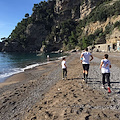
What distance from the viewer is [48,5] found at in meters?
120

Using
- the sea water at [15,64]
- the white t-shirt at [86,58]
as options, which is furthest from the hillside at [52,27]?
the white t-shirt at [86,58]

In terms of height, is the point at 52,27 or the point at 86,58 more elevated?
the point at 52,27

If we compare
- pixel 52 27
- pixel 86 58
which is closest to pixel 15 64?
pixel 86 58

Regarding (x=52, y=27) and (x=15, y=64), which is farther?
(x=52, y=27)

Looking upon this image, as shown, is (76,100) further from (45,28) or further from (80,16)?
(45,28)

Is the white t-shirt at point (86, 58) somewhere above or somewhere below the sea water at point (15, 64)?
above

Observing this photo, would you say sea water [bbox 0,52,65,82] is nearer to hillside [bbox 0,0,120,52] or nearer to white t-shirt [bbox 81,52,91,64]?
white t-shirt [bbox 81,52,91,64]

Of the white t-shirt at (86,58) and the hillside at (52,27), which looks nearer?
the white t-shirt at (86,58)

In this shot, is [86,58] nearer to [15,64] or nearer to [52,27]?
[15,64]

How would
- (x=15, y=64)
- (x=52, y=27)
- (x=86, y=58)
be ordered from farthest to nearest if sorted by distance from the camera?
1. (x=52, y=27)
2. (x=15, y=64)
3. (x=86, y=58)

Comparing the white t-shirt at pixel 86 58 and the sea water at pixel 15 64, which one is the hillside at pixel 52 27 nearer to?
the sea water at pixel 15 64

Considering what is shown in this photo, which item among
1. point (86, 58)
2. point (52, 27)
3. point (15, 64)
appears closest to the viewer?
point (86, 58)

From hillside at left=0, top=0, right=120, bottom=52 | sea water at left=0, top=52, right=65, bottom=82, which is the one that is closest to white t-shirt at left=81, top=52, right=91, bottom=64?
sea water at left=0, top=52, right=65, bottom=82

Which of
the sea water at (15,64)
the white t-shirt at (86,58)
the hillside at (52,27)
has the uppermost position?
the hillside at (52,27)
